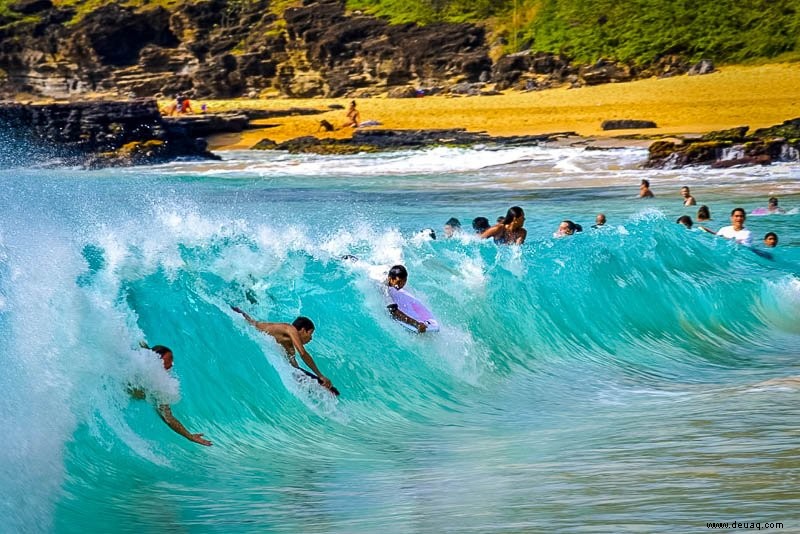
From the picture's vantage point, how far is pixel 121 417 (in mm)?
6586

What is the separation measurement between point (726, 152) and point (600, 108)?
39.9 feet

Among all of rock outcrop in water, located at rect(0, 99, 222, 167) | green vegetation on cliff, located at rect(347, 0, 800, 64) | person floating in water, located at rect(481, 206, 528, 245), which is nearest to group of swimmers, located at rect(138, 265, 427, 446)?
person floating in water, located at rect(481, 206, 528, 245)

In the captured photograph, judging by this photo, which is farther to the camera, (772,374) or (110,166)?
(110,166)

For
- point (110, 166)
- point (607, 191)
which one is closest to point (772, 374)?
point (607, 191)

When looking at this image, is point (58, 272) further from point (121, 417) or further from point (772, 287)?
point (772, 287)

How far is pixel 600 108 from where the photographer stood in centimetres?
3981

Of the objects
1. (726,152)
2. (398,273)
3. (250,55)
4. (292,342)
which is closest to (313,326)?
(292,342)

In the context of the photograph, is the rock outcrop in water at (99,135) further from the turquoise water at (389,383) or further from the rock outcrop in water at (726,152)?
the turquoise water at (389,383)

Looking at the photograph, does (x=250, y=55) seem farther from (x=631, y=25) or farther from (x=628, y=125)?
(x=628, y=125)

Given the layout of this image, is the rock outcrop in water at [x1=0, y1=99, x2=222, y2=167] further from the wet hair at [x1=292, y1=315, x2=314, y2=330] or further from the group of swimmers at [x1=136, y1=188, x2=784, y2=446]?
the wet hair at [x1=292, y1=315, x2=314, y2=330]

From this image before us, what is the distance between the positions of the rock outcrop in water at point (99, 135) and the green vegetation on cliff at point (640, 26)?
16.8 meters

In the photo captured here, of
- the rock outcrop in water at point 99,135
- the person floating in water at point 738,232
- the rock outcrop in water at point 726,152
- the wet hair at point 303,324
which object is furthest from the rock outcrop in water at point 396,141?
the wet hair at point 303,324

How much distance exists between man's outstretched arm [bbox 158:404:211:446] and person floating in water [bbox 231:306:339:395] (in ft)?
3.72

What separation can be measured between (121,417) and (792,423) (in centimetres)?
416
